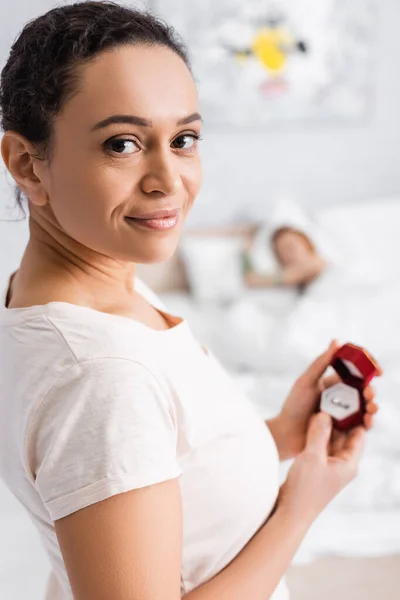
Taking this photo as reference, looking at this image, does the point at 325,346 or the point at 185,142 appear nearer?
the point at 185,142

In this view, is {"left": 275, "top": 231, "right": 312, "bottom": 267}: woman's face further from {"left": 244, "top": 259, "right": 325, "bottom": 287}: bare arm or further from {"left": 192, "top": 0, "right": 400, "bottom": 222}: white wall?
{"left": 192, "top": 0, "right": 400, "bottom": 222}: white wall

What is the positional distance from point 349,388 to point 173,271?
210cm

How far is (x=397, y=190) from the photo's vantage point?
3.47 meters

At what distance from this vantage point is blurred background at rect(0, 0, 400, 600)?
8.28 ft

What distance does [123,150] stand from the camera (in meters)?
0.67

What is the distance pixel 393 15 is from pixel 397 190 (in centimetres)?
78

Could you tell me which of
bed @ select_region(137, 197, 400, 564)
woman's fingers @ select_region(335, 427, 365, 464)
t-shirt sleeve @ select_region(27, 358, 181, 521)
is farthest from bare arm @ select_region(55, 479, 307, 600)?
bed @ select_region(137, 197, 400, 564)

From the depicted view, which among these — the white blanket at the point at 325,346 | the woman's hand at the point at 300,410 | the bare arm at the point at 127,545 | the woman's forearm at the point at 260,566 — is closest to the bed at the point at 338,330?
the white blanket at the point at 325,346

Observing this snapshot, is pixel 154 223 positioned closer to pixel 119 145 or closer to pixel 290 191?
pixel 119 145

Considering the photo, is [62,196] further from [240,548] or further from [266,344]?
[266,344]

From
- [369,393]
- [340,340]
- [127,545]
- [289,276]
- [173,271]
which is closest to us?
[127,545]

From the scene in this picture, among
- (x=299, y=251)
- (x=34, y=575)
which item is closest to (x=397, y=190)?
(x=299, y=251)

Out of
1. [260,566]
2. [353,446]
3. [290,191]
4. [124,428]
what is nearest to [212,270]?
[290,191]

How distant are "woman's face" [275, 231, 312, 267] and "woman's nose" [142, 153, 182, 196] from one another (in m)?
2.28
